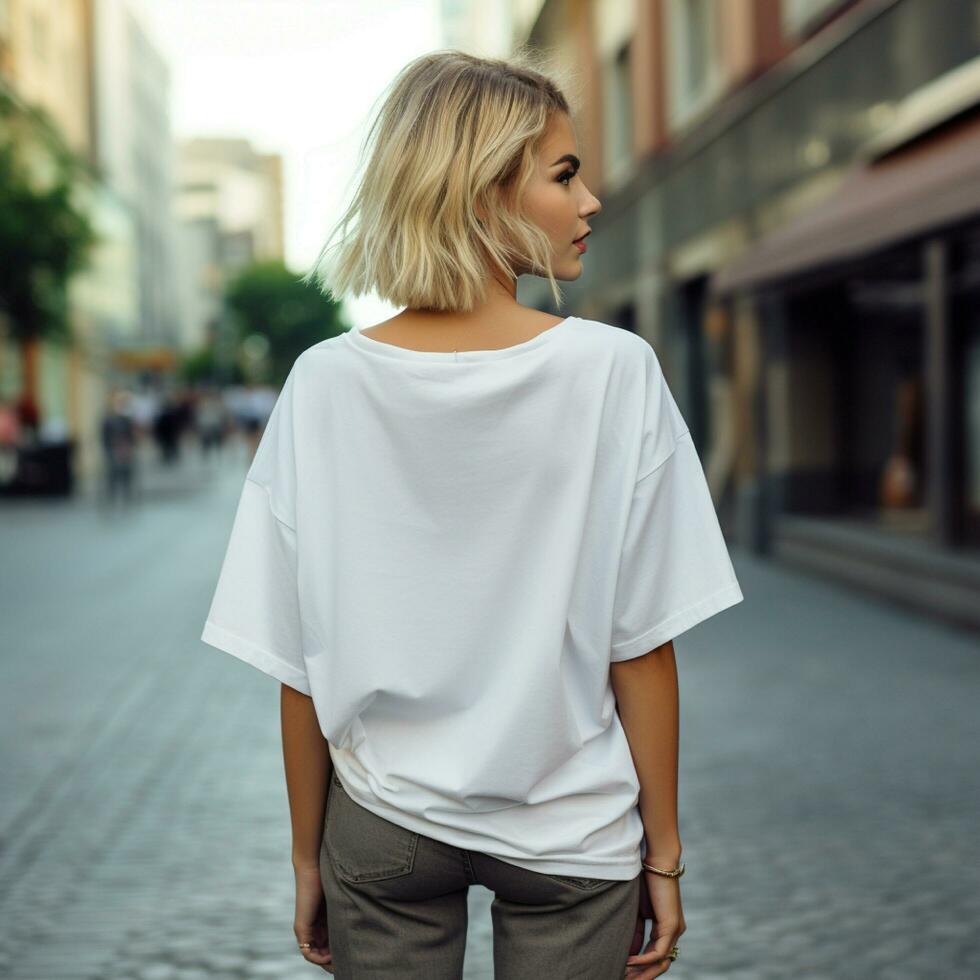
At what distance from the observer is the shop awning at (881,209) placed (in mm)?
9125

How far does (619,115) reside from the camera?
79.7 ft

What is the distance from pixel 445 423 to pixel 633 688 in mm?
361

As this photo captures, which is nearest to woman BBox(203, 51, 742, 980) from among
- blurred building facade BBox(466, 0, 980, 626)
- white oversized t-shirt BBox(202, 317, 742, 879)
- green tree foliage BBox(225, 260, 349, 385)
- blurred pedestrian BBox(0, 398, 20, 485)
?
white oversized t-shirt BBox(202, 317, 742, 879)

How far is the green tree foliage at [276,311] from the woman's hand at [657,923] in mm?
114324

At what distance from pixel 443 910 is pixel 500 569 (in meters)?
0.40

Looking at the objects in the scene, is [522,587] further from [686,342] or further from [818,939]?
[686,342]

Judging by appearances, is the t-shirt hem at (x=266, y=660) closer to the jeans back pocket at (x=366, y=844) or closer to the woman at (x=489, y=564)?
the woman at (x=489, y=564)

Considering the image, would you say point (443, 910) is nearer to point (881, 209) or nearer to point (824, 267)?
point (881, 209)

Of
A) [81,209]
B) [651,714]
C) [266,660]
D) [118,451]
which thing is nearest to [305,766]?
[266,660]

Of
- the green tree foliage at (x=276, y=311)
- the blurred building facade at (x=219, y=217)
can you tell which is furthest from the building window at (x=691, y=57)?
the blurred building facade at (x=219, y=217)

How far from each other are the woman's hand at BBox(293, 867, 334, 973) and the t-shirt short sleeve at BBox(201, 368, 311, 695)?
0.24 meters

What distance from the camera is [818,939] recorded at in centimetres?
417

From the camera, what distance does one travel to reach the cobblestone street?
Answer: 4176mm

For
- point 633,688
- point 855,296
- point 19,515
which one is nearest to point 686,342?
point 855,296
